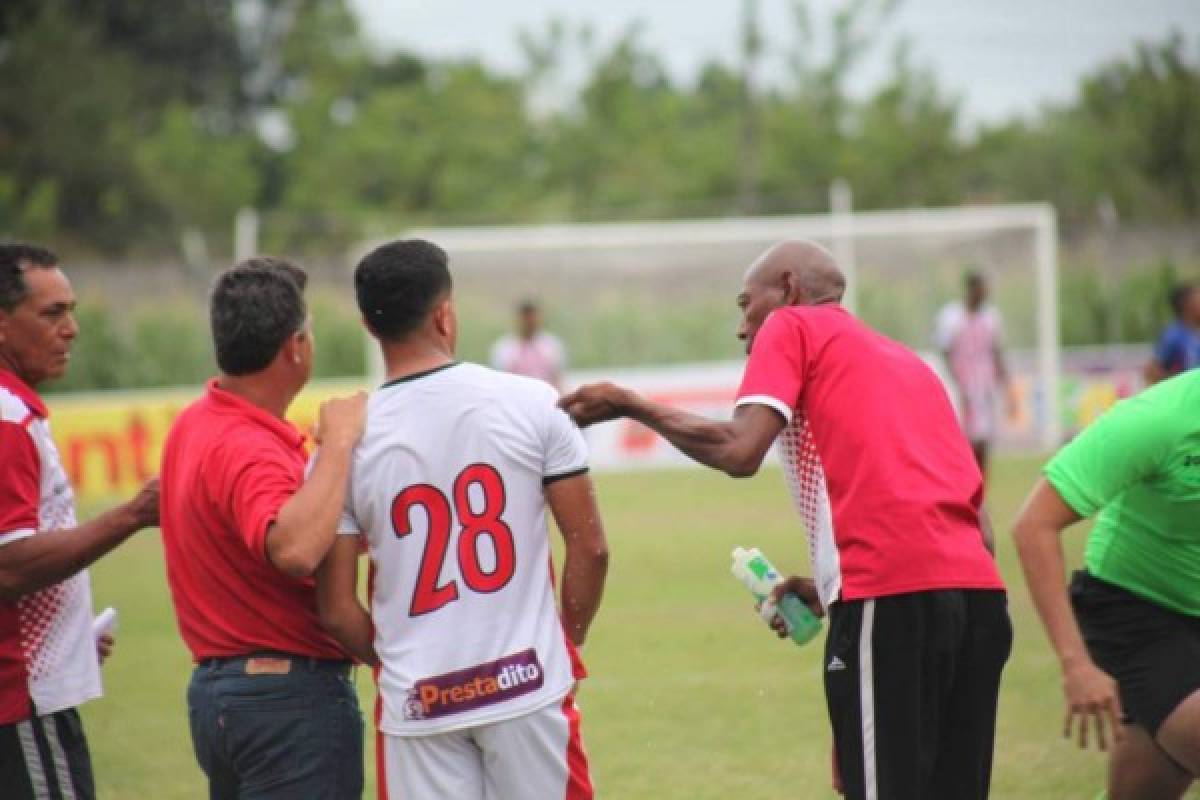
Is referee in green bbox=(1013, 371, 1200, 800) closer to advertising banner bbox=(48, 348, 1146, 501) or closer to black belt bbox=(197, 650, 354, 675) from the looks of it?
black belt bbox=(197, 650, 354, 675)

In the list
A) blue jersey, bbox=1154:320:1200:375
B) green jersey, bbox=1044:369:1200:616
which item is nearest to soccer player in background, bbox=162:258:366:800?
green jersey, bbox=1044:369:1200:616

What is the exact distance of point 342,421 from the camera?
403 cm

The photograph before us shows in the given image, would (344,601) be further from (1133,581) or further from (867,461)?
(1133,581)

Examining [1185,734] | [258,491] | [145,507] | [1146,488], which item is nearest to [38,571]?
[145,507]

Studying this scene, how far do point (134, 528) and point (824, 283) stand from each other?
2.18 meters

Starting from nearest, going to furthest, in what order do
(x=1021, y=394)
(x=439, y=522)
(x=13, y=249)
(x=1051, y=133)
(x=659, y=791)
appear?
(x=439, y=522), (x=13, y=249), (x=659, y=791), (x=1021, y=394), (x=1051, y=133)

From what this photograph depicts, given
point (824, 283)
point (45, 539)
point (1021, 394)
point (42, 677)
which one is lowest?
point (1021, 394)

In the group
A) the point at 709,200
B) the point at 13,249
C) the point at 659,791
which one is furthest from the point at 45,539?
the point at 709,200

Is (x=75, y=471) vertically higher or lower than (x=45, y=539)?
lower

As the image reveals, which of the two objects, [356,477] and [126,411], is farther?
[126,411]

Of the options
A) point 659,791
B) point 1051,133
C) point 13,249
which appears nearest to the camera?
point 13,249

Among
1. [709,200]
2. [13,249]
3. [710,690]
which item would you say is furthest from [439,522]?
[709,200]

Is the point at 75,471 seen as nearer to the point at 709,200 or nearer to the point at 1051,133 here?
the point at 709,200

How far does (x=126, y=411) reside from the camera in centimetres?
2267
